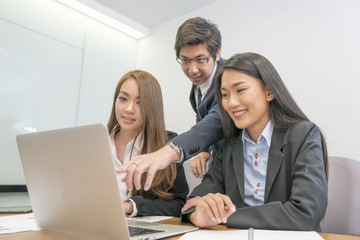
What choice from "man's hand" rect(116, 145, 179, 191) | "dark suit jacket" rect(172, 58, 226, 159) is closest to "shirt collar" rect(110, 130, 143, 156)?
"dark suit jacket" rect(172, 58, 226, 159)

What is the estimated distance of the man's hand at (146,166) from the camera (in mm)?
779

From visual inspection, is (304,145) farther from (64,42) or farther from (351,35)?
(64,42)

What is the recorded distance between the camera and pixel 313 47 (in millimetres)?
2234

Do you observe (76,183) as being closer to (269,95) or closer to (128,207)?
(128,207)

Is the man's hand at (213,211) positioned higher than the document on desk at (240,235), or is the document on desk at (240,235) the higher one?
the man's hand at (213,211)

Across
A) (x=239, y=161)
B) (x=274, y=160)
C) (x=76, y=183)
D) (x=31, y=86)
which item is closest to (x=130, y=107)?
(x=239, y=161)

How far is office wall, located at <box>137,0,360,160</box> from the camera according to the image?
2.03m

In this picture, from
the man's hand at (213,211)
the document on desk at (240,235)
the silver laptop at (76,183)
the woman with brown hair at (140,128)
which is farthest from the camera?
the woman with brown hair at (140,128)

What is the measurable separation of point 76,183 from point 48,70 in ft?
7.97

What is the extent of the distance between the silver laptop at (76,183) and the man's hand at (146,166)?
126mm

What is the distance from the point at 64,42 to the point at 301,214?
8.99ft

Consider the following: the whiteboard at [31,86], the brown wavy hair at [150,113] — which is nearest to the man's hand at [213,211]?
the brown wavy hair at [150,113]

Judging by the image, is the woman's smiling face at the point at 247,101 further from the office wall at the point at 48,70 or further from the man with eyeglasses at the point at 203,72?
the office wall at the point at 48,70

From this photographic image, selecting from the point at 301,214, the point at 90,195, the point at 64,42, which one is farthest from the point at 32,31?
the point at 301,214
